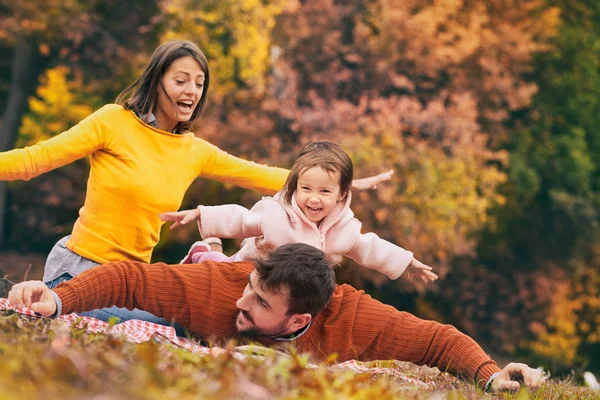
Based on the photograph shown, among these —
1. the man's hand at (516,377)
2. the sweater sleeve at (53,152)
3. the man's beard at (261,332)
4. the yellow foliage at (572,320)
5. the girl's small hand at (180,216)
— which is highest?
the sweater sleeve at (53,152)

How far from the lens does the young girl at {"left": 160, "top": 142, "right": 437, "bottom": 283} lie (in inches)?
145

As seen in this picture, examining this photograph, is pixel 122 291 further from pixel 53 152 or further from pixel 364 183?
pixel 364 183

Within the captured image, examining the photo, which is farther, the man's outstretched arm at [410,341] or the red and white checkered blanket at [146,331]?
the man's outstretched arm at [410,341]

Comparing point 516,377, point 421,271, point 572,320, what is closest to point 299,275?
point 516,377

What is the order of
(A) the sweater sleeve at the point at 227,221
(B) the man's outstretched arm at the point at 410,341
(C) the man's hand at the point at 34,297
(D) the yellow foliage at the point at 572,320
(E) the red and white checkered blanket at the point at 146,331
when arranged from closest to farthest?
(C) the man's hand at the point at 34,297 < (E) the red and white checkered blanket at the point at 146,331 < (B) the man's outstretched arm at the point at 410,341 < (A) the sweater sleeve at the point at 227,221 < (D) the yellow foliage at the point at 572,320

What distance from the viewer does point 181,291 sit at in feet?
11.0

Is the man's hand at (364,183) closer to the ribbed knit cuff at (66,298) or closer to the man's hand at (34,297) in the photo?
the ribbed knit cuff at (66,298)

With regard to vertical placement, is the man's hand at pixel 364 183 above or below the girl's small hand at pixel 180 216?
above

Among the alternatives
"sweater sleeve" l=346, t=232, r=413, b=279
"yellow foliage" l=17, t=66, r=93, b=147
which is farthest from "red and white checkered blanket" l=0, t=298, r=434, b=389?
"yellow foliage" l=17, t=66, r=93, b=147

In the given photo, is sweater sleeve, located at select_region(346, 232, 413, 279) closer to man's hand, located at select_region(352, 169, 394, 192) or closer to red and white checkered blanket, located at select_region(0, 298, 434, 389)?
man's hand, located at select_region(352, 169, 394, 192)

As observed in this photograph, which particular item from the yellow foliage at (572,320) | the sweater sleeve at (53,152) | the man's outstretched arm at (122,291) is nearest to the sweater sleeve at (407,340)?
the man's outstretched arm at (122,291)

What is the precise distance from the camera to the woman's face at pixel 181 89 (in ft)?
13.3

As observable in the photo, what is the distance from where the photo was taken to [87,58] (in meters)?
15.5

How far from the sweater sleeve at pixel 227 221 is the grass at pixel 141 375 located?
1.27 meters
